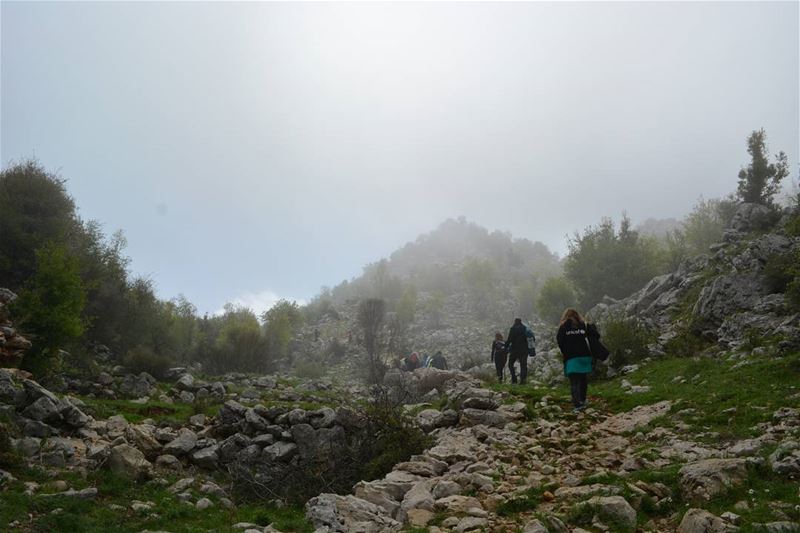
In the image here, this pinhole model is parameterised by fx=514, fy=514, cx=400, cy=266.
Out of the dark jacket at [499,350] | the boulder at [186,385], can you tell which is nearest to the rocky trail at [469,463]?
the dark jacket at [499,350]

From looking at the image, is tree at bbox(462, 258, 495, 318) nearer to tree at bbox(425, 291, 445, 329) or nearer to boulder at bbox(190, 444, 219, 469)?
tree at bbox(425, 291, 445, 329)

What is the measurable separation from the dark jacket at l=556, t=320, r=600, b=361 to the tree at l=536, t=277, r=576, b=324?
37557 mm

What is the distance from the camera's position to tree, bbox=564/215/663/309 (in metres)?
39.4

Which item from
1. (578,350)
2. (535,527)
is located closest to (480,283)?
(578,350)

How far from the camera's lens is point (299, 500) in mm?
10484

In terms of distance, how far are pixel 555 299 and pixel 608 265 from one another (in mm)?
10242

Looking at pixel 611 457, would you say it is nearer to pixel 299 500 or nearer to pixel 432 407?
pixel 299 500

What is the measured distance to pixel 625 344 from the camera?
17688 mm

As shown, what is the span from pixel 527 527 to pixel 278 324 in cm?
5245

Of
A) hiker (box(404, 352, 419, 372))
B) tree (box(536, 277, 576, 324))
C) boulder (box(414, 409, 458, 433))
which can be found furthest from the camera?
tree (box(536, 277, 576, 324))

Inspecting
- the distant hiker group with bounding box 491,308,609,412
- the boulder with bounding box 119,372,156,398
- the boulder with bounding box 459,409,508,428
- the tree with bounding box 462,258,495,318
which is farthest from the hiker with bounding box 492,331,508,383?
the tree with bounding box 462,258,495,318

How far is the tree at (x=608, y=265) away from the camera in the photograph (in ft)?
129

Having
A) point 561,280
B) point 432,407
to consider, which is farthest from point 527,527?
point 561,280

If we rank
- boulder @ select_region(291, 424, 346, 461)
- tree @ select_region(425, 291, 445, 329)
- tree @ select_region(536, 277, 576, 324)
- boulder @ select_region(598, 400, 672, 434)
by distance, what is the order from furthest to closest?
tree @ select_region(425, 291, 445, 329), tree @ select_region(536, 277, 576, 324), boulder @ select_region(291, 424, 346, 461), boulder @ select_region(598, 400, 672, 434)
